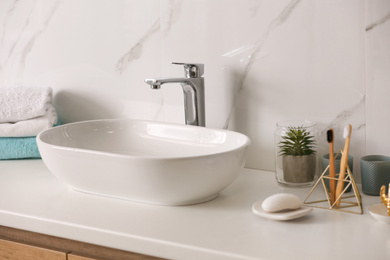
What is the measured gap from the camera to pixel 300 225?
1143 millimetres

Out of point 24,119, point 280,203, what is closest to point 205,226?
point 280,203

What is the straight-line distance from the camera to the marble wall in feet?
4.37

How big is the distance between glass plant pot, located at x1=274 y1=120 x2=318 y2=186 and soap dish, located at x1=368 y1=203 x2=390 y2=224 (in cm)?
23

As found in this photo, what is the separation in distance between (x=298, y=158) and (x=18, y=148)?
88cm

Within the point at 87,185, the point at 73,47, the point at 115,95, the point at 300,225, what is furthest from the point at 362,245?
the point at 73,47

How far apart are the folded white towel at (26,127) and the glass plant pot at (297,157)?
0.75 metres

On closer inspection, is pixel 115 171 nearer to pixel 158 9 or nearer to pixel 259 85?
pixel 259 85

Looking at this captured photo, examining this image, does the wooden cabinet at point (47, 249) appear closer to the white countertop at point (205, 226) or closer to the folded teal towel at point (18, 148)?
the white countertop at point (205, 226)

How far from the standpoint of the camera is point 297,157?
137 centimetres

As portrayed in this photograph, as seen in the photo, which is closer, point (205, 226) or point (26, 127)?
point (205, 226)

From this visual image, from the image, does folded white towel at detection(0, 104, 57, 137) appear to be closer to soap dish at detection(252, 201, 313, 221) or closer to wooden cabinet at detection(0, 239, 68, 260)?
wooden cabinet at detection(0, 239, 68, 260)

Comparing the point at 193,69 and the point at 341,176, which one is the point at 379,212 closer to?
the point at 341,176

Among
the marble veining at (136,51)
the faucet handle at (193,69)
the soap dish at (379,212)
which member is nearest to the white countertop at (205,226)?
the soap dish at (379,212)

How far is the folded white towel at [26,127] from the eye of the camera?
170cm
